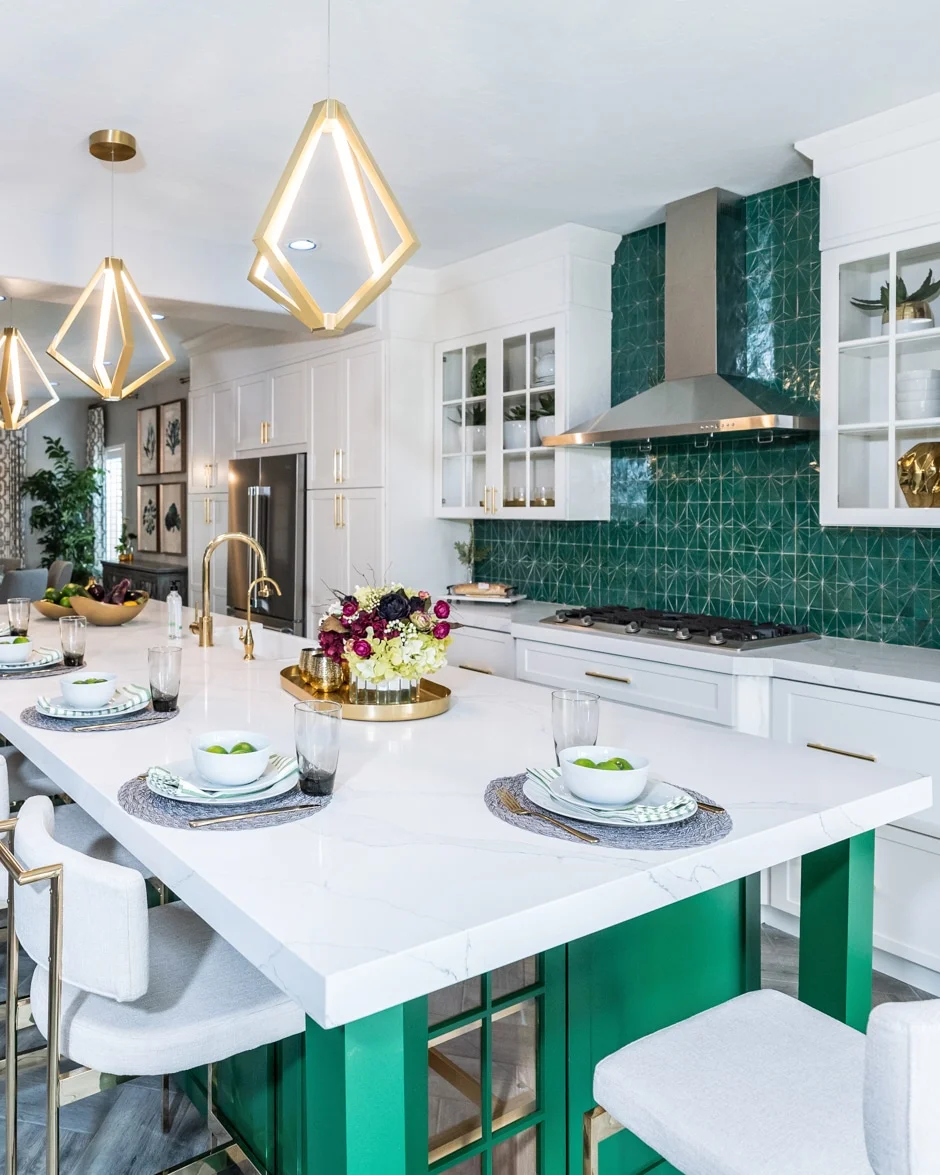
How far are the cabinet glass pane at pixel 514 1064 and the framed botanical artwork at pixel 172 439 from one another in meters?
7.38

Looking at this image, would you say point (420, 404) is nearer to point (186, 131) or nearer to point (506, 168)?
point (506, 168)

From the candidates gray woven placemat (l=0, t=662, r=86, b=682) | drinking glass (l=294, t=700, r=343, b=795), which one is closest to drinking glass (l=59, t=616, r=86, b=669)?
gray woven placemat (l=0, t=662, r=86, b=682)

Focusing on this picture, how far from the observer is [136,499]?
9469 mm

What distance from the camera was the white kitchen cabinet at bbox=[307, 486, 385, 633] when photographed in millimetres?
4609

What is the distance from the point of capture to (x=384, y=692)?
205 centimetres

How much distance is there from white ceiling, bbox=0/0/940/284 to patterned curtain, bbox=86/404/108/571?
6.95 metres

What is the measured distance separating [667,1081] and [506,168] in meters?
2.92

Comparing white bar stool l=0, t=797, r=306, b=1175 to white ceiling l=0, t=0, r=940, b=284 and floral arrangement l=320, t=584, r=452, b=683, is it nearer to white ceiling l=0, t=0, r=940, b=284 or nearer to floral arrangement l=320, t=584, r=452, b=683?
floral arrangement l=320, t=584, r=452, b=683

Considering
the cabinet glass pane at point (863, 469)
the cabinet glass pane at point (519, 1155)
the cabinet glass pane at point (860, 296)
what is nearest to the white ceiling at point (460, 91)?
the cabinet glass pane at point (860, 296)

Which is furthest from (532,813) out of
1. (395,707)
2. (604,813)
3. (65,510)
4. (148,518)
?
(65,510)

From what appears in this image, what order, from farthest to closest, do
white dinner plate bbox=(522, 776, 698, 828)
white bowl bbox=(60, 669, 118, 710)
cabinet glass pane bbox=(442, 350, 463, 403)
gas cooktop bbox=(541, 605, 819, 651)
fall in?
cabinet glass pane bbox=(442, 350, 463, 403), gas cooktop bbox=(541, 605, 819, 651), white bowl bbox=(60, 669, 118, 710), white dinner plate bbox=(522, 776, 698, 828)

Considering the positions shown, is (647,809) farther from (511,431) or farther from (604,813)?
(511,431)

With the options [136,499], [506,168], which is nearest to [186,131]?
[506,168]

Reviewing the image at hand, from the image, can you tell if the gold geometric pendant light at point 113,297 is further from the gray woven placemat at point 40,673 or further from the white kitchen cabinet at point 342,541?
the white kitchen cabinet at point 342,541
